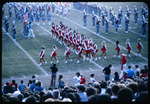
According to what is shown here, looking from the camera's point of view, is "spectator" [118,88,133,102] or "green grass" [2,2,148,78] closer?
"spectator" [118,88,133,102]

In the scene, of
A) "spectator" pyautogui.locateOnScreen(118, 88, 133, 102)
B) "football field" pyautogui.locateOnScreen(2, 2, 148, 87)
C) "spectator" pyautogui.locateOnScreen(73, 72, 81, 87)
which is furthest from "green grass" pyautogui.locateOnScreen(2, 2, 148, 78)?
"spectator" pyautogui.locateOnScreen(118, 88, 133, 102)

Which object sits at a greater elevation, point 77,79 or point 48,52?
point 77,79

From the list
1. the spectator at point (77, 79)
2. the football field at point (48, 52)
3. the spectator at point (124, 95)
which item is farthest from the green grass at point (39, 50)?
the spectator at point (124, 95)

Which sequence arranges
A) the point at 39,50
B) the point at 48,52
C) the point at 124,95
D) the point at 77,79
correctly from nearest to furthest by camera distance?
1. the point at 124,95
2. the point at 77,79
3. the point at 48,52
4. the point at 39,50

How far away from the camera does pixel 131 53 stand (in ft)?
65.7

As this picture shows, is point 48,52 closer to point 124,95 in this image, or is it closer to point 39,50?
point 39,50

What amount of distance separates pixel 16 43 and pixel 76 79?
420 inches

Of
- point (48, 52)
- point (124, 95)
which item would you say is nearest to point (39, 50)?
point (48, 52)

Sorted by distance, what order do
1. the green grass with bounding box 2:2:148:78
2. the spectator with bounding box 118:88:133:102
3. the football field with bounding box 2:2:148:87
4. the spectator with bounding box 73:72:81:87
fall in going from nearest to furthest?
the spectator with bounding box 118:88:133:102, the spectator with bounding box 73:72:81:87, the football field with bounding box 2:2:148:87, the green grass with bounding box 2:2:148:78

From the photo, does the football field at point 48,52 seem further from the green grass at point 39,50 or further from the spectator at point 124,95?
the spectator at point 124,95

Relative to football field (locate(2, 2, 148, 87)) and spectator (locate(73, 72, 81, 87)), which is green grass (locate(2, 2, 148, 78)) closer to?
football field (locate(2, 2, 148, 87))

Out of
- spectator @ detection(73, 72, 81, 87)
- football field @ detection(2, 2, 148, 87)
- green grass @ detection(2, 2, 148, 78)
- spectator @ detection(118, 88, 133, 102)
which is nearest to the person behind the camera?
spectator @ detection(118, 88, 133, 102)

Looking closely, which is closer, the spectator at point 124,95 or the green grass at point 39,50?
the spectator at point 124,95

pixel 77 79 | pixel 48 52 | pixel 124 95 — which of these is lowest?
pixel 48 52
